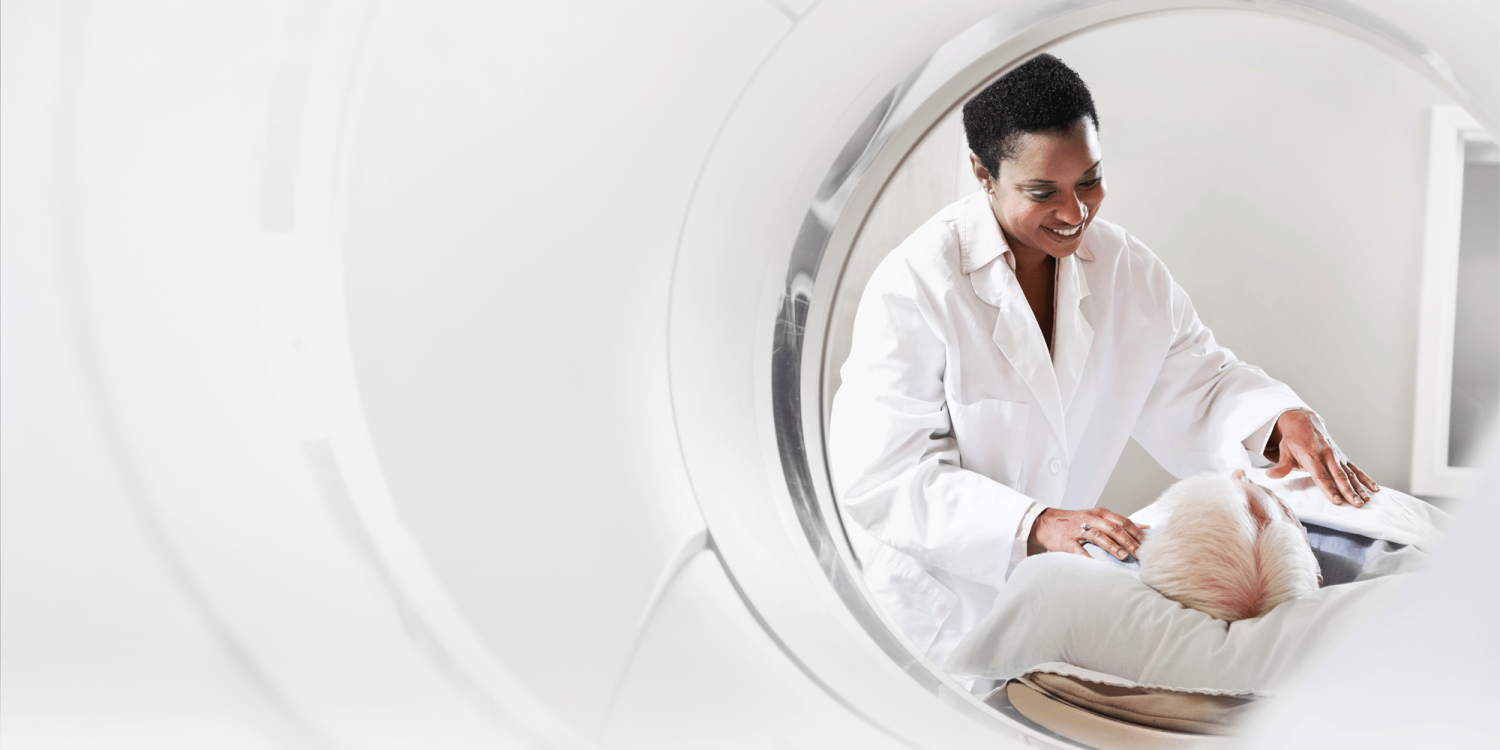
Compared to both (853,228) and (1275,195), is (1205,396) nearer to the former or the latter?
(853,228)

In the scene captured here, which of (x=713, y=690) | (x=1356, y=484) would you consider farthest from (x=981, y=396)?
(x=713, y=690)

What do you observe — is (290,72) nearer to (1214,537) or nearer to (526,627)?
(526,627)

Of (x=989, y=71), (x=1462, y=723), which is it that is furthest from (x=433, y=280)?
(x=989, y=71)

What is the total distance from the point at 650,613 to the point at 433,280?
19cm

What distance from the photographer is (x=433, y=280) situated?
0.42m

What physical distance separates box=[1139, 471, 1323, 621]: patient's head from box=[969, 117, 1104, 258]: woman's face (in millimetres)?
388

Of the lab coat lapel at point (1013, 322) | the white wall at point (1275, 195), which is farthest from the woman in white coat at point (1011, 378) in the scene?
the white wall at point (1275, 195)

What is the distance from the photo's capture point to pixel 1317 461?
1.26 meters

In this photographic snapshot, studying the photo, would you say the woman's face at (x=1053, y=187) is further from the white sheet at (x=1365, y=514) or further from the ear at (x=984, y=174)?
the white sheet at (x=1365, y=514)

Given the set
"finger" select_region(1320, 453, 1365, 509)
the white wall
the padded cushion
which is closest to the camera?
the padded cushion

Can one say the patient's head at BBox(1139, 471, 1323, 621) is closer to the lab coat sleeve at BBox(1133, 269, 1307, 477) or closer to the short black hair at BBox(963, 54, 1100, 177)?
the lab coat sleeve at BBox(1133, 269, 1307, 477)

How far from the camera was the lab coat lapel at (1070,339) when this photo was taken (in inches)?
52.0

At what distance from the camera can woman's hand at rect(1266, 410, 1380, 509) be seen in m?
1.22

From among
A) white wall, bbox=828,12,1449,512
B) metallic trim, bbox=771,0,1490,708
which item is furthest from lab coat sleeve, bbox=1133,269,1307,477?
white wall, bbox=828,12,1449,512
